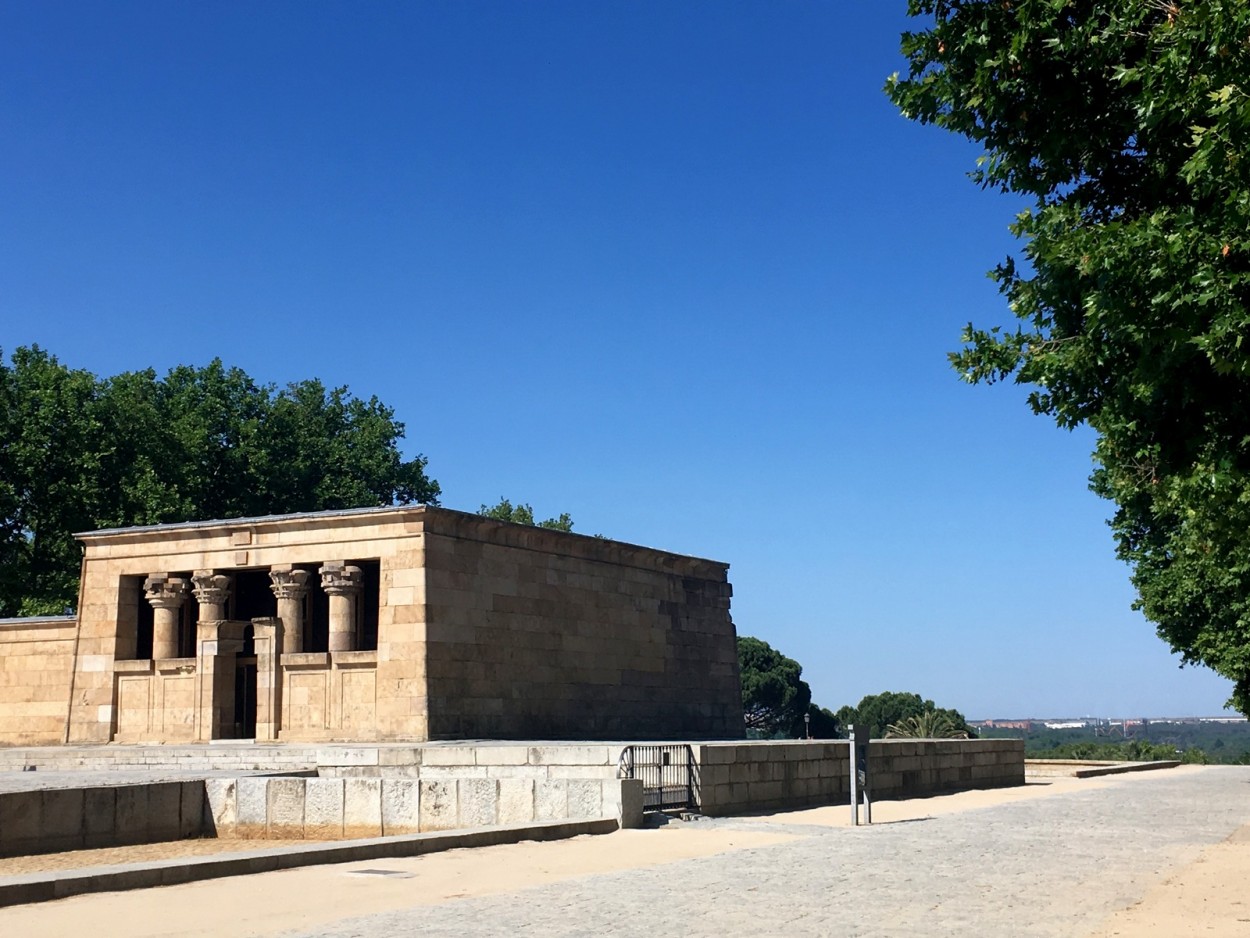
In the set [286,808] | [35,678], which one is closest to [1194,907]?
[286,808]

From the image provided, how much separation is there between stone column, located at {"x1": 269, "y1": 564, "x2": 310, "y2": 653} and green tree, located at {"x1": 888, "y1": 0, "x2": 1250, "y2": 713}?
21.5 meters

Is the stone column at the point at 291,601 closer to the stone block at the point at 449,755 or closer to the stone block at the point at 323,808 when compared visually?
the stone block at the point at 449,755

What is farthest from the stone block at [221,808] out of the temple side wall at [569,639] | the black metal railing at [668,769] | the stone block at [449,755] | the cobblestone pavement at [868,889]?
the temple side wall at [569,639]

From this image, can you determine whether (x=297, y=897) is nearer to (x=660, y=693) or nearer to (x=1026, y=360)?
(x=1026, y=360)

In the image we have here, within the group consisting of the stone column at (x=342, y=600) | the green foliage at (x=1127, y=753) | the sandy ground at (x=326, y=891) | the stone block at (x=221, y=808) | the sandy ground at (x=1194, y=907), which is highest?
the stone column at (x=342, y=600)

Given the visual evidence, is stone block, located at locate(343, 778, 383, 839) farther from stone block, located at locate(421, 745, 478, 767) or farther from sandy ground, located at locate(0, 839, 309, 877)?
stone block, located at locate(421, 745, 478, 767)

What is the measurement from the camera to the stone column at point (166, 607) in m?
31.4

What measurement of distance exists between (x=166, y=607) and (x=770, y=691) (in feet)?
209

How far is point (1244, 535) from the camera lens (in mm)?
11789

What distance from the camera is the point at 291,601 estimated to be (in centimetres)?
2991

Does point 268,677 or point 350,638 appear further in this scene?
point 268,677

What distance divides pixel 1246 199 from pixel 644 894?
7.53 meters

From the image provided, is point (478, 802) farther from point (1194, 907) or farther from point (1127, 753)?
point (1127, 753)

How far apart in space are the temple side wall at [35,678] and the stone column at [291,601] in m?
6.57
